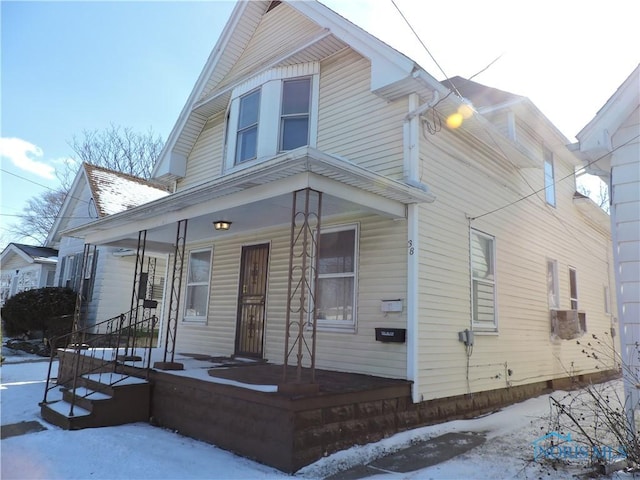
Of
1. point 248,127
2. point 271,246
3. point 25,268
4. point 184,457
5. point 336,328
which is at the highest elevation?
point 248,127

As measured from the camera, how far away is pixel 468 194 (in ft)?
25.1

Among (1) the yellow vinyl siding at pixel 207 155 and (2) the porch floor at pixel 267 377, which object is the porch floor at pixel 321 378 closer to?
(2) the porch floor at pixel 267 377

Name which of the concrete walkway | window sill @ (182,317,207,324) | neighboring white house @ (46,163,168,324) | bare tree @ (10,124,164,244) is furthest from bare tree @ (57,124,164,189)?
the concrete walkway

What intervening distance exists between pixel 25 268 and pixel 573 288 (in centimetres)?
2285

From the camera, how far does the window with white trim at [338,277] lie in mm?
6752

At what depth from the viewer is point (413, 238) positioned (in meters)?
6.16

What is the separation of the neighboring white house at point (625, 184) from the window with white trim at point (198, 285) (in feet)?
23.3

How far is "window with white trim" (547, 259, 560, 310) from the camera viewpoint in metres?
9.86

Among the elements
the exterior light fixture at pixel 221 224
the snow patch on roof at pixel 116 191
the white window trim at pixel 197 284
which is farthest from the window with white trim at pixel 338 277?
the snow patch on roof at pixel 116 191

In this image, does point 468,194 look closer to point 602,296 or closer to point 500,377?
point 500,377

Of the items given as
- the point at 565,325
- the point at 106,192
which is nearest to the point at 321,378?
the point at 565,325

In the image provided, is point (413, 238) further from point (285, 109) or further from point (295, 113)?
point (285, 109)

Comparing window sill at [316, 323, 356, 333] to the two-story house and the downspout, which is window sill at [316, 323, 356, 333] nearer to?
the two-story house

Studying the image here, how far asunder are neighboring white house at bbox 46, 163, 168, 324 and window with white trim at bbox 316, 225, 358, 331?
31.7 ft
